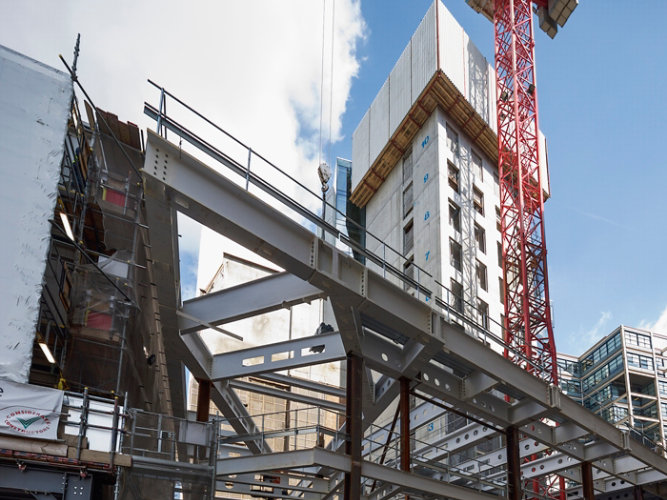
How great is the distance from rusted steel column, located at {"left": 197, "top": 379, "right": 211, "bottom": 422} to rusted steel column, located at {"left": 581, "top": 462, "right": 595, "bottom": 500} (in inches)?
584

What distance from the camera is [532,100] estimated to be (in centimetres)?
6662

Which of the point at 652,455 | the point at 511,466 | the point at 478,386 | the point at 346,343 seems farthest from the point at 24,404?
the point at 652,455

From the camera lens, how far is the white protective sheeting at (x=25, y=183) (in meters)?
16.8

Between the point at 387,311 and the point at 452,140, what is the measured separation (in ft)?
154

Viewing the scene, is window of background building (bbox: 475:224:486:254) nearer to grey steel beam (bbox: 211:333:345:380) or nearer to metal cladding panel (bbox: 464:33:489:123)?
metal cladding panel (bbox: 464:33:489:123)

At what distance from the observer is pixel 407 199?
2653 inches

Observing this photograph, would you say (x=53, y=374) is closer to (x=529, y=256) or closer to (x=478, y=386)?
(x=478, y=386)

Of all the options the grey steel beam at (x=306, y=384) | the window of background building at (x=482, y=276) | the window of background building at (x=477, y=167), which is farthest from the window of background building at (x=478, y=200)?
the grey steel beam at (x=306, y=384)

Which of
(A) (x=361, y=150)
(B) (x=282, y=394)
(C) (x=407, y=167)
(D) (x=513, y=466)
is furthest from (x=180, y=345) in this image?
(A) (x=361, y=150)

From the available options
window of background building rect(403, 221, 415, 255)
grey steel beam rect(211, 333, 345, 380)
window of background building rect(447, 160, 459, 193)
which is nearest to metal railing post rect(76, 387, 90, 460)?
grey steel beam rect(211, 333, 345, 380)

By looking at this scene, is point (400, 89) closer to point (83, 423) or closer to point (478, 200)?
point (478, 200)

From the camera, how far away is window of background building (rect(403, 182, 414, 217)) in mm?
66438

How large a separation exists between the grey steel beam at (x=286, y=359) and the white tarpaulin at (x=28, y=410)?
7700mm

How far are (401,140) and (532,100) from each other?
1155cm
